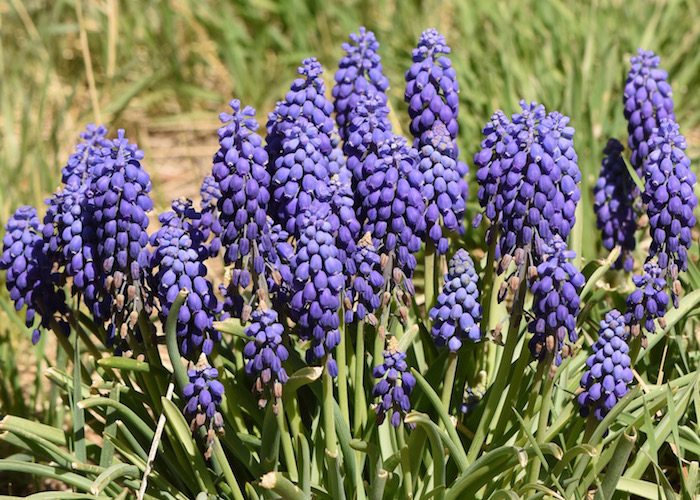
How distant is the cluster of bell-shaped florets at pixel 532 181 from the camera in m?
3.62

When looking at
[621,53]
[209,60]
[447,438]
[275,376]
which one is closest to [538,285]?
[447,438]

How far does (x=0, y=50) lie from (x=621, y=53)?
5.35 meters

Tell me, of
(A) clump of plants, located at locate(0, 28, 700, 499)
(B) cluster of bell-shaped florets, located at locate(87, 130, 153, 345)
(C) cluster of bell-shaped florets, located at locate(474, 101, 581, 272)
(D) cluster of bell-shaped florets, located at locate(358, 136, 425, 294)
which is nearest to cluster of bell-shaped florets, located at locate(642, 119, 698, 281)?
(A) clump of plants, located at locate(0, 28, 700, 499)

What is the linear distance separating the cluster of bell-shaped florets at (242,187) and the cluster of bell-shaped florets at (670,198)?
1536 millimetres

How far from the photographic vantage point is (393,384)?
3.73m

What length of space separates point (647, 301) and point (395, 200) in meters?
1.04

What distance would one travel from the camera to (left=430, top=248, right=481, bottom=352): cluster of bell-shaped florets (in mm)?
3787

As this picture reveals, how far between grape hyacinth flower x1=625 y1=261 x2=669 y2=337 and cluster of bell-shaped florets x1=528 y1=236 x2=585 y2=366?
1.04 feet

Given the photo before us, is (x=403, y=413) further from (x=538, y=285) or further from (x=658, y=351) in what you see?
(x=658, y=351)

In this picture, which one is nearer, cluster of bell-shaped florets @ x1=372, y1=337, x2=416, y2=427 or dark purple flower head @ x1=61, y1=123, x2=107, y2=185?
cluster of bell-shaped florets @ x1=372, y1=337, x2=416, y2=427

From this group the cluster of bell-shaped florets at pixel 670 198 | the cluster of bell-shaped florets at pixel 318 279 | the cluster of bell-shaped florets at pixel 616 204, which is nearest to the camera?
the cluster of bell-shaped florets at pixel 318 279

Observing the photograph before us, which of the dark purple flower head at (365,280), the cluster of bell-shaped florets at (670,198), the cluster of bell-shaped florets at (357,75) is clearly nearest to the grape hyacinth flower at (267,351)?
the dark purple flower head at (365,280)

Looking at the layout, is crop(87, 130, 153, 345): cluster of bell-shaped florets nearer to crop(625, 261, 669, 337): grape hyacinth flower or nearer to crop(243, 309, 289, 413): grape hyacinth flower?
crop(243, 309, 289, 413): grape hyacinth flower

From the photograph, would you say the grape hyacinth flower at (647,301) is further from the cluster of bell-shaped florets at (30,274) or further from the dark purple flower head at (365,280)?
the cluster of bell-shaped florets at (30,274)
